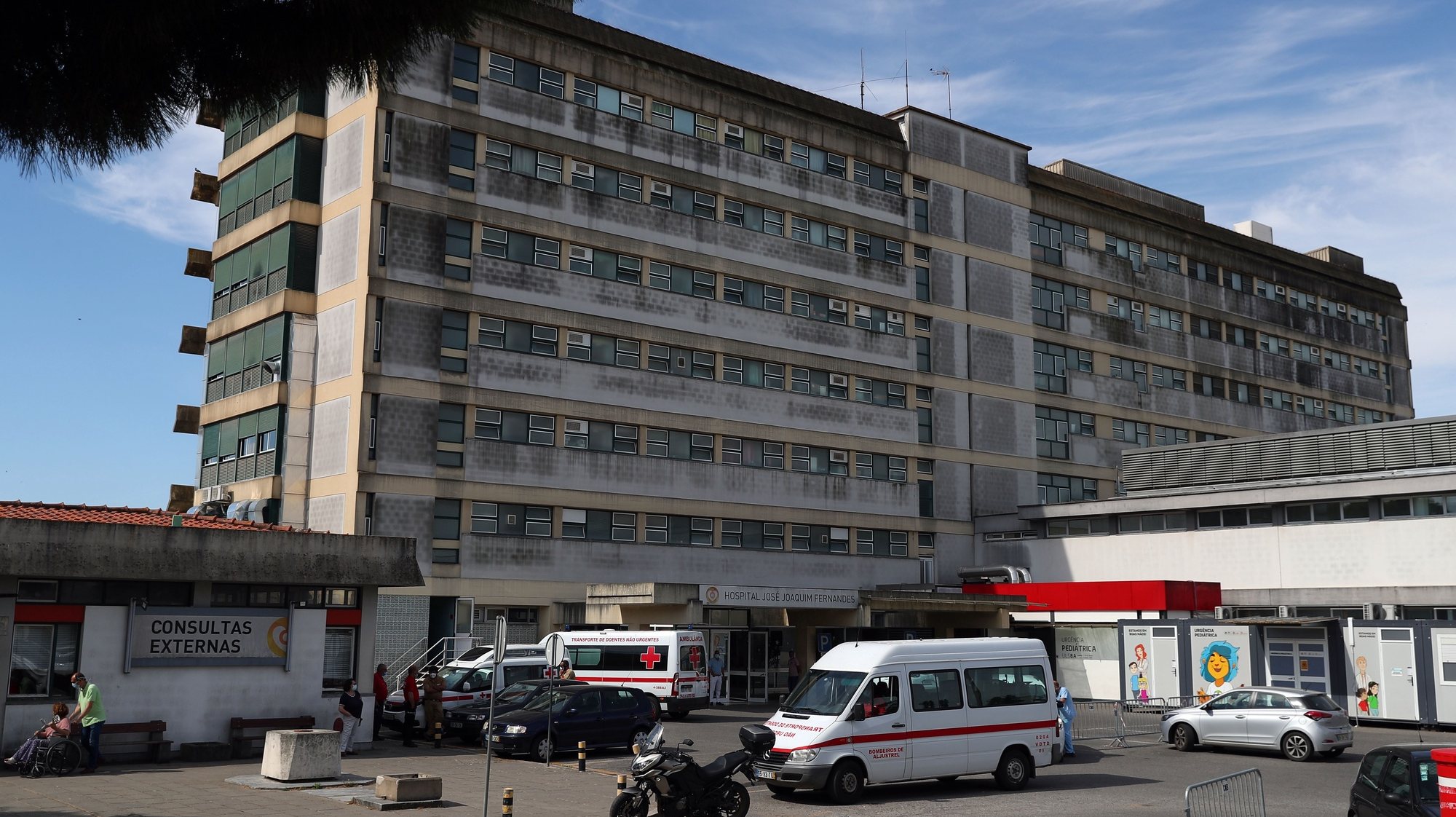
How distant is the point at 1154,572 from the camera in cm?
4856

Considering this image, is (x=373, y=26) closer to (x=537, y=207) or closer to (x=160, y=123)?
(x=160, y=123)

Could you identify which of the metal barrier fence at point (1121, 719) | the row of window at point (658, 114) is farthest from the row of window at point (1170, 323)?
the metal barrier fence at point (1121, 719)

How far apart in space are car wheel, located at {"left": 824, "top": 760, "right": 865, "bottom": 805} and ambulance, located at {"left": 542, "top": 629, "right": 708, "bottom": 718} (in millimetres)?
13927

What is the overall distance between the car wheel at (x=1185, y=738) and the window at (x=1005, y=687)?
26.6ft

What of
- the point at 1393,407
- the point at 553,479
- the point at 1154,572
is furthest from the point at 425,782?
the point at 1393,407

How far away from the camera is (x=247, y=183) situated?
45.2 meters

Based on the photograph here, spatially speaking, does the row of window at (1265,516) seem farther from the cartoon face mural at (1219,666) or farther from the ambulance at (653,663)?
the ambulance at (653,663)

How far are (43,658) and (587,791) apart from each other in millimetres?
10092

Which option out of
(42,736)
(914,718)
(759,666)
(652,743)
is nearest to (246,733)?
(42,736)

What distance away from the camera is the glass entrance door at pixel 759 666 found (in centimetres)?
4279

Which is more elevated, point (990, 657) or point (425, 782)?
point (990, 657)

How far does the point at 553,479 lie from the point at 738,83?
17341 millimetres

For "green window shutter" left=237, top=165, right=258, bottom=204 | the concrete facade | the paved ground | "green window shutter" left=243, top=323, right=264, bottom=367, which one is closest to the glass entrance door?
the concrete facade

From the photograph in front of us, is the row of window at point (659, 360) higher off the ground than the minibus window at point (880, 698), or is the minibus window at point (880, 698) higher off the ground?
the row of window at point (659, 360)
